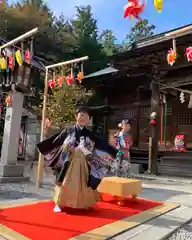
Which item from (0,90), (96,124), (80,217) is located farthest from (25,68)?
(96,124)

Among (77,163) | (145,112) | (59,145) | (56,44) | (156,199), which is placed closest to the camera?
(77,163)

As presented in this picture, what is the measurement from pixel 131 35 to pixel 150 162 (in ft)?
130

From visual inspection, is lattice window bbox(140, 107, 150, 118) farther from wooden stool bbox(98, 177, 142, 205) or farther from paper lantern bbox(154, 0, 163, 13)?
paper lantern bbox(154, 0, 163, 13)

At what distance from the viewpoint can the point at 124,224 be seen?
3840 millimetres

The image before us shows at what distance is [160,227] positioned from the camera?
151 inches

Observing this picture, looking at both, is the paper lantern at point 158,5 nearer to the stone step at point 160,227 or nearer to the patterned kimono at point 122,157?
the stone step at point 160,227

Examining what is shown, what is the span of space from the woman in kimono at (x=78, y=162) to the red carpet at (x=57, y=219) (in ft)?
0.73

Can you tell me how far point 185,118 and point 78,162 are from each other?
889 centimetres

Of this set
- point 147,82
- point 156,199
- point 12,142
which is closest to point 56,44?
point 147,82

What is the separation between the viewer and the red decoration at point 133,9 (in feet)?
13.3

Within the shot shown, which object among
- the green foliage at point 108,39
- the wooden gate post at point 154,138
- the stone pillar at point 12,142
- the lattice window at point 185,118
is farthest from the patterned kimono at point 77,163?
the green foliage at point 108,39

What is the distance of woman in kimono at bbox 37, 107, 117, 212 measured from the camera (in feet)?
14.3

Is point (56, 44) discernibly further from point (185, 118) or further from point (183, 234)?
point (183, 234)

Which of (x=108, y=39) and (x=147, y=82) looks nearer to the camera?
(x=147, y=82)
